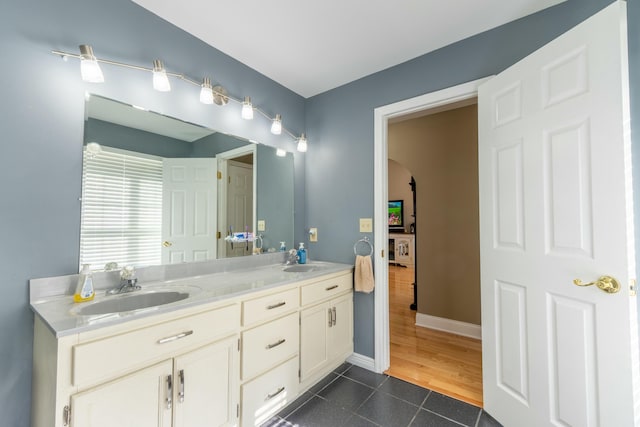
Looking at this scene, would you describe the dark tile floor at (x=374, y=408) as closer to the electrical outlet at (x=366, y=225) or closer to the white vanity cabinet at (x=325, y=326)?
the white vanity cabinet at (x=325, y=326)

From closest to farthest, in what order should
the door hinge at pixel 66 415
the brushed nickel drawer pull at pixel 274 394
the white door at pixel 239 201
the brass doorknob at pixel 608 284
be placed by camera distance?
1. the door hinge at pixel 66 415
2. the brass doorknob at pixel 608 284
3. the brushed nickel drawer pull at pixel 274 394
4. the white door at pixel 239 201

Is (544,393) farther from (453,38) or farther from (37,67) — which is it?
(37,67)

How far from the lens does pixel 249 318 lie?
57.6 inches

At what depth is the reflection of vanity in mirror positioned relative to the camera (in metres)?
1.42

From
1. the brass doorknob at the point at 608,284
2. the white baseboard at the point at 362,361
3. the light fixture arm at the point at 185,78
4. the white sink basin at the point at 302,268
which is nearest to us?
the brass doorknob at the point at 608,284

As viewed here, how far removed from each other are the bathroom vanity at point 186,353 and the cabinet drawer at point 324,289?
0.01 metres

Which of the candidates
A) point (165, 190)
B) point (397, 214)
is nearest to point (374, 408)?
point (165, 190)

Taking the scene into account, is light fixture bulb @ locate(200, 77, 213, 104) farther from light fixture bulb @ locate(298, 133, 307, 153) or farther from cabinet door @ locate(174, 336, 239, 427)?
cabinet door @ locate(174, 336, 239, 427)

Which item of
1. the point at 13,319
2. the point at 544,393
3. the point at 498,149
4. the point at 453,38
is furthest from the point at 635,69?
the point at 13,319

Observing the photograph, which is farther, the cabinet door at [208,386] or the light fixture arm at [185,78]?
the light fixture arm at [185,78]

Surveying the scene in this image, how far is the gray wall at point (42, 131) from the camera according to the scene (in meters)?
1.14

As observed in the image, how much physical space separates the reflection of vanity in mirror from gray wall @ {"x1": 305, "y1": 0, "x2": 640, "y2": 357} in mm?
548

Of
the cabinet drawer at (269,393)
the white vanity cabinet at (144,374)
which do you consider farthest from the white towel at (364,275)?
the white vanity cabinet at (144,374)

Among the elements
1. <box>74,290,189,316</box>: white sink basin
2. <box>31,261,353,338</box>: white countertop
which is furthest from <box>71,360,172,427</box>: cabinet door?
<box>74,290,189,316</box>: white sink basin
